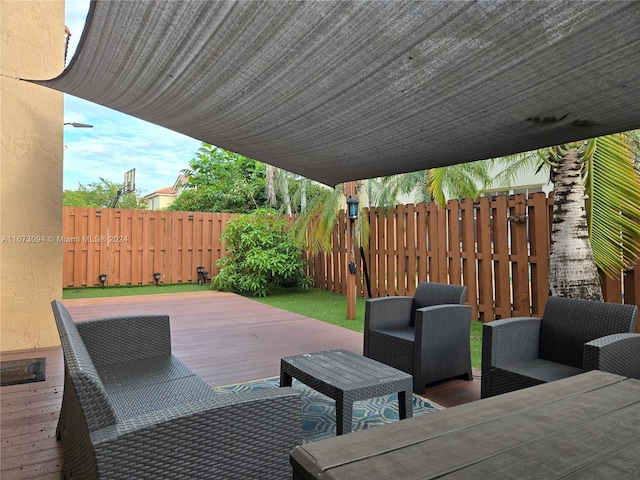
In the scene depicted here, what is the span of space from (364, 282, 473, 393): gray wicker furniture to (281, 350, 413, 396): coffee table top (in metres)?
0.69

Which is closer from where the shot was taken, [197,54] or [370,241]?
[197,54]

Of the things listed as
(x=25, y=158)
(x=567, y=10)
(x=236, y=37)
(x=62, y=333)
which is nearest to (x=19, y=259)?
(x=25, y=158)

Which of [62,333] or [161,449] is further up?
[62,333]

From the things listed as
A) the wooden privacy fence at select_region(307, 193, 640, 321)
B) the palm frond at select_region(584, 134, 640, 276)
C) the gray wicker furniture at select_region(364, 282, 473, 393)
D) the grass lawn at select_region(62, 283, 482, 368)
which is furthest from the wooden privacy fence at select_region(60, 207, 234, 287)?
the palm frond at select_region(584, 134, 640, 276)

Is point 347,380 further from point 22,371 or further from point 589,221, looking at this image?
point 589,221

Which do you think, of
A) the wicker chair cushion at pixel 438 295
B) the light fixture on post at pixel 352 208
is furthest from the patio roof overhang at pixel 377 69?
the light fixture on post at pixel 352 208

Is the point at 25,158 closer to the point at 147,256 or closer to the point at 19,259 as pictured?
the point at 19,259

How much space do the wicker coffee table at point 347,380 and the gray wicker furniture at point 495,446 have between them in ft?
2.94

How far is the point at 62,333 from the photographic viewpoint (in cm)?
164

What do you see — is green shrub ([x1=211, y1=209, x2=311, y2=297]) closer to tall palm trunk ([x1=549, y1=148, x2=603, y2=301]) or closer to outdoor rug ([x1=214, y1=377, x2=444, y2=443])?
outdoor rug ([x1=214, y1=377, x2=444, y2=443])

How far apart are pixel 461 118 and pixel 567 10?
102cm

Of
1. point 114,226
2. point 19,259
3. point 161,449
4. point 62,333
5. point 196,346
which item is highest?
point 114,226

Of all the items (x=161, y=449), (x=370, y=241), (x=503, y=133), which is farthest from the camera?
(x=370, y=241)

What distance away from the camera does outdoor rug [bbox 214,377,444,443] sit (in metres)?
2.47
